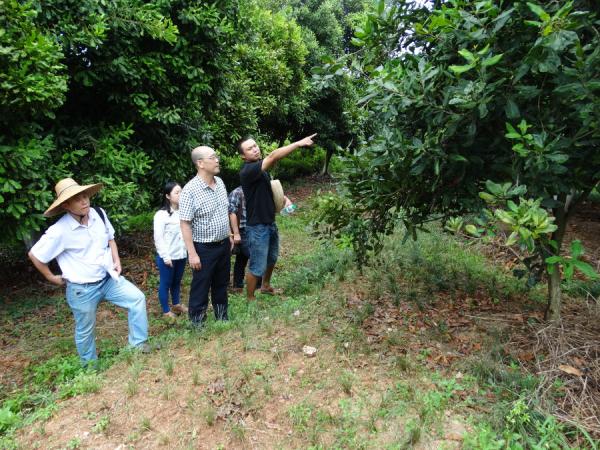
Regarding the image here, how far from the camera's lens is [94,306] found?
4027 mm

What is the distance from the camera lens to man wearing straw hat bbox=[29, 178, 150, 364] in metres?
3.81

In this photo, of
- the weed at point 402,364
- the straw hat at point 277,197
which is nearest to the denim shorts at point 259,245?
the straw hat at point 277,197

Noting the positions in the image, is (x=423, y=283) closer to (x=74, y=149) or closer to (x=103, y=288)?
(x=103, y=288)

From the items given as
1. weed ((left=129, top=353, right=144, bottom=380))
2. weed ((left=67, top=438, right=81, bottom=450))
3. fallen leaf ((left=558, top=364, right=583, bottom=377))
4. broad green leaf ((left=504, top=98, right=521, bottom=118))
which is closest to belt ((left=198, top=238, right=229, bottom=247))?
weed ((left=129, top=353, right=144, bottom=380))

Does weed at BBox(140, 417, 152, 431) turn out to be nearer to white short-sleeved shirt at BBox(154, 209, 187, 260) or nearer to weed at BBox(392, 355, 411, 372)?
weed at BBox(392, 355, 411, 372)

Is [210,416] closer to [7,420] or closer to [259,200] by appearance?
[7,420]

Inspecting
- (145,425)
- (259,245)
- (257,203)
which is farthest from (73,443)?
(257,203)

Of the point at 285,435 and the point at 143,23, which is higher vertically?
the point at 143,23

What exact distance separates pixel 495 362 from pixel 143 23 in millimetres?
5662

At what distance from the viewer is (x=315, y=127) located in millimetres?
15844

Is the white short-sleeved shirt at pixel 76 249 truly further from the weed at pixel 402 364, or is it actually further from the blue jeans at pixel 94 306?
the weed at pixel 402 364

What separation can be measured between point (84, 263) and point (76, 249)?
0.14 metres

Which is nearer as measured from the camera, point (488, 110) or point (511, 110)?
point (511, 110)

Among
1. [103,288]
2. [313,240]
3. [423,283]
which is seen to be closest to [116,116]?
[103,288]
